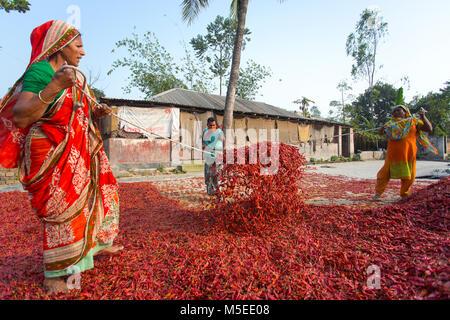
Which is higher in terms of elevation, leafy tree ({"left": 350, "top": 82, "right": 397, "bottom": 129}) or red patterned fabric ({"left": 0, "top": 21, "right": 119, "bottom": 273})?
leafy tree ({"left": 350, "top": 82, "right": 397, "bottom": 129})

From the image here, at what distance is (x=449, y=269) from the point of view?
177 centimetres

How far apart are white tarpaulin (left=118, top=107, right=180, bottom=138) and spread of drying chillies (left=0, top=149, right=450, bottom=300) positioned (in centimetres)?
835

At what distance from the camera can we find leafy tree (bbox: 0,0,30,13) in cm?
957

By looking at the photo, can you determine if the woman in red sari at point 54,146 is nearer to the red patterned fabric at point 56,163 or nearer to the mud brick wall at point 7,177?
the red patterned fabric at point 56,163

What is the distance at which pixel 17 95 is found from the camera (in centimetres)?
166

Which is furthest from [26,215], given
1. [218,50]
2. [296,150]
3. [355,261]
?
[218,50]

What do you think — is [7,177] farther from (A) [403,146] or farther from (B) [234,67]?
(A) [403,146]

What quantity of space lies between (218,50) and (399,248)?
31872 millimetres

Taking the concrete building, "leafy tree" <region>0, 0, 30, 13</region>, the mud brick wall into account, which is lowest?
the mud brick wall

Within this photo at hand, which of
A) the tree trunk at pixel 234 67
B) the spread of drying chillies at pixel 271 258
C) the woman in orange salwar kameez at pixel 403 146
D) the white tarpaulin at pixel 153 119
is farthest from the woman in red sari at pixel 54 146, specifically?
the white tarpaulin at pixel 153 119

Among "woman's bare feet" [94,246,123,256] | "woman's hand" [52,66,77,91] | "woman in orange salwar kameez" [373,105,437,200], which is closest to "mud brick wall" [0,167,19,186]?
"woman's bare feet" [94,246,123,256]

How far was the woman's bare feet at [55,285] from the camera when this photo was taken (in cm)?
172

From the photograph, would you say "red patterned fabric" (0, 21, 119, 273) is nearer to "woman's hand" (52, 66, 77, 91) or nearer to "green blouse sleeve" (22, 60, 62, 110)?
"green blouse sleeve" (22, 60, 62, 110)

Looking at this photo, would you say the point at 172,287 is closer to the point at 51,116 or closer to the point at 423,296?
the point at 51,116
